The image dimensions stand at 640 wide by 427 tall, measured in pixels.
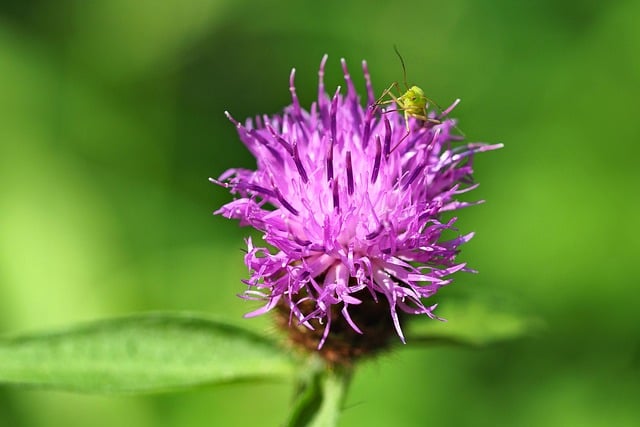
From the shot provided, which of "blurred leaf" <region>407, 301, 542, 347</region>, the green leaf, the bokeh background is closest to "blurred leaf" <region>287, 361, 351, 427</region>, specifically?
the green leaf

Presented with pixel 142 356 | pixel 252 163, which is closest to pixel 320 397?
pixel 142 356

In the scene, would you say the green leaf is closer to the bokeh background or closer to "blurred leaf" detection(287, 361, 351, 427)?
"blurred leaf" detection(287, 361, 351, 427)

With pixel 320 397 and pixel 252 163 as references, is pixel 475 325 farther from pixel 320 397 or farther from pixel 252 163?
pixel 252 163

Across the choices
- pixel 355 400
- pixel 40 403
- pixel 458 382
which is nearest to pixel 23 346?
pixel 40 403

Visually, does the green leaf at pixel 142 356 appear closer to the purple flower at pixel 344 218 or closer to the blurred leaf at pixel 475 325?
the purple flower at pixel 344 218

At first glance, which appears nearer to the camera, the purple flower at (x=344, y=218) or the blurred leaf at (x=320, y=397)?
the purple flower at (x=344, y=218)

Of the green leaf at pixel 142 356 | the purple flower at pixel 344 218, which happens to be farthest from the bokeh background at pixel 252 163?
the purple flower at pixel 344 218

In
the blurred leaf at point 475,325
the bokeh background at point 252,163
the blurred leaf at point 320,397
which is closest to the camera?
the blurred leaf at point 320,397
